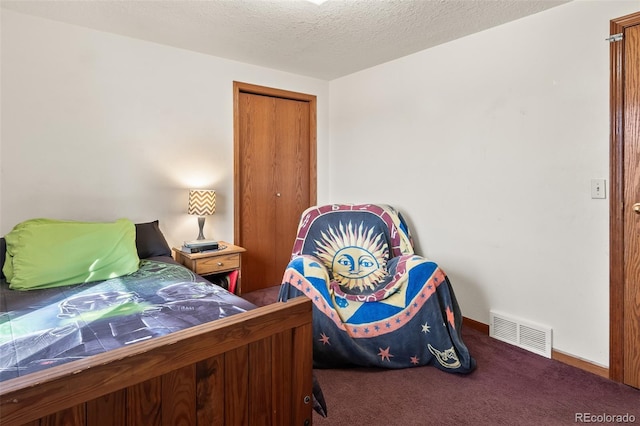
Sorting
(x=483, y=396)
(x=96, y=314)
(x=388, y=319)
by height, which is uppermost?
(x=96, y=314)

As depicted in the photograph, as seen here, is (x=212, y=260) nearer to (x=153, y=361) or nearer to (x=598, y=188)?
(x=153, y=361)

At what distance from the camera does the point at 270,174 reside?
360 cm

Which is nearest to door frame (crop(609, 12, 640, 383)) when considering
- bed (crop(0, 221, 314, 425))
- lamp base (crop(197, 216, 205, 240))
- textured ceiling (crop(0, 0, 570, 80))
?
textured ceiling (crop(0, 0, 570, 80))

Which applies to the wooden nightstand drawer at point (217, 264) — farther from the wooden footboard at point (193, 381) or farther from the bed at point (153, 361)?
the wooden footboard at point (193, 381)

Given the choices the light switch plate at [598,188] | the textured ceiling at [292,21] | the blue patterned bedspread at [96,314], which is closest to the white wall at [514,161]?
the light switch plate at [598,188]

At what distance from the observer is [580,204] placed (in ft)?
6.90

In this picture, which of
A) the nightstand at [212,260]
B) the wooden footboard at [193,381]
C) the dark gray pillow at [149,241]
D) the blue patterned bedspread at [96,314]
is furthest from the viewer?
the nightstand at [212,260]

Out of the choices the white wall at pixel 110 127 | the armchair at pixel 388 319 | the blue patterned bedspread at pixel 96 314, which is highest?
the white wall at pixel 110 127

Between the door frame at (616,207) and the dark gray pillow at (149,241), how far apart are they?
2.86 meters

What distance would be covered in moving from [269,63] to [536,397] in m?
3.19

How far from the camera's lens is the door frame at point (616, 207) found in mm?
1910

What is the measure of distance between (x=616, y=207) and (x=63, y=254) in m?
3.11

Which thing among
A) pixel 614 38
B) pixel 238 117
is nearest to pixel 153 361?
pixel 614 38

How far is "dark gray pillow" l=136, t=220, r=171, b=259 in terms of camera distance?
99.2 inches
